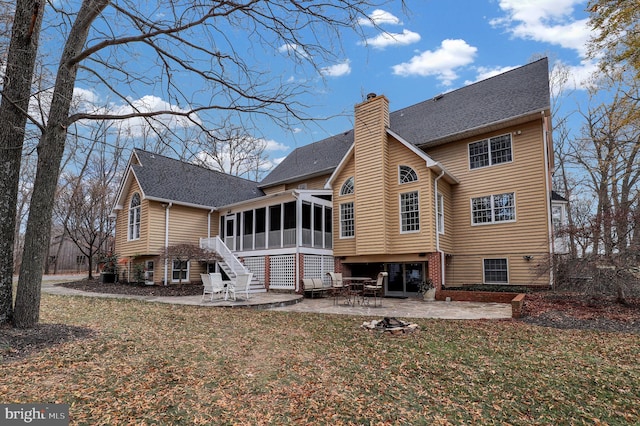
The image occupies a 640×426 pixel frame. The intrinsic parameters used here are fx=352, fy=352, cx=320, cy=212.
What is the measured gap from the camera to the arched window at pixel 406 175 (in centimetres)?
1410

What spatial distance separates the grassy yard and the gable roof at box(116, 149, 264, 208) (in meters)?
10.8

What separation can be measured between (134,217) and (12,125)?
522 inches

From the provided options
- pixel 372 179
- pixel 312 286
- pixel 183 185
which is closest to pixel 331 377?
pixel 312 286

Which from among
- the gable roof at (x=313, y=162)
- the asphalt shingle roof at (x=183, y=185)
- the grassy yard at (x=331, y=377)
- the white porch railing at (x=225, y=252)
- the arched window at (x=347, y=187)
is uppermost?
the gable roof at (x=313, y=162)

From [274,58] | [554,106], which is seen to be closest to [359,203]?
[274,58]

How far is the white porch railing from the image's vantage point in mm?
15617

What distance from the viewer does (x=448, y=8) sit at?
5418 mm

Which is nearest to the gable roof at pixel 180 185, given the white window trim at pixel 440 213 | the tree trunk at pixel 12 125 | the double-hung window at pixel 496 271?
the white window trim at pixel 440 213

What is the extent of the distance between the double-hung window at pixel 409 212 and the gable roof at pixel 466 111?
3084mm

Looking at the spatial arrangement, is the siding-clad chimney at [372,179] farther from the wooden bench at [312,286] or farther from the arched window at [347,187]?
the wooden bench at [312,286]

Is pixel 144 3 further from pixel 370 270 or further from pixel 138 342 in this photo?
pixel 370 270

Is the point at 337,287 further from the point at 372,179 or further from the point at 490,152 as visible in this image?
the point at 490,152

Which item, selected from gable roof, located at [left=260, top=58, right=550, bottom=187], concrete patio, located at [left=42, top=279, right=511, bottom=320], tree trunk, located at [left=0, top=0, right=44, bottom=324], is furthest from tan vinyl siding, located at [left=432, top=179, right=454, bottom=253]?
tree trunk, located at [left=0, top=0, right=44, bottom=324]

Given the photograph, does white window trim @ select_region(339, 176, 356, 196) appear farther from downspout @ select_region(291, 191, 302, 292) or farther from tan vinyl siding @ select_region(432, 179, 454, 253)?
tan vinyl siding @ select_region(432, 179, 454, 253)
